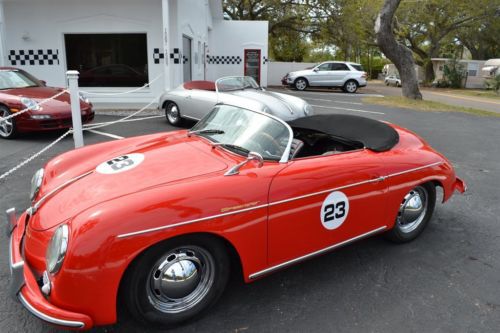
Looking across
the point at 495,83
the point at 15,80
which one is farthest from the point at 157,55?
the point at 495,83

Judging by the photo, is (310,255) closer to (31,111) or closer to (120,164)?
(120,164)

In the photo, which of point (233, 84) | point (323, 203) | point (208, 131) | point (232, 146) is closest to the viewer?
point (323, 203)

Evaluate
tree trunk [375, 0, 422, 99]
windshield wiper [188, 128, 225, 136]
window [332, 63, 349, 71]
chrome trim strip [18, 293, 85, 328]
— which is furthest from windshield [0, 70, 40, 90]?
window [332, 63, 349, 71]

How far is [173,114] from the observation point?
9281 millimetres

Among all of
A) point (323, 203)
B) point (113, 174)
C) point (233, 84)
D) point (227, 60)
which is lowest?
point (323, 203)

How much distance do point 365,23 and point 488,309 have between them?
2966cm

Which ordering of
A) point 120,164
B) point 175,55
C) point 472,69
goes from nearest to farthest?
point 120,164
point 175,55
point 472,69

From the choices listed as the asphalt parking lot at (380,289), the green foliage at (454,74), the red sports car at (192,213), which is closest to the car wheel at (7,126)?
the asphalt parking lot at (380,289)

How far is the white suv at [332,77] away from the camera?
69.6ft

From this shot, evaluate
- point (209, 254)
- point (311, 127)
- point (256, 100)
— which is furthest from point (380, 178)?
point (256, 100)

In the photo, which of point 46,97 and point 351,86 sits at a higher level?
point 46,97

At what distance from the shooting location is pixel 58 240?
217 centimetres

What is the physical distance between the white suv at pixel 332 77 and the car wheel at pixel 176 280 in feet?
65.0

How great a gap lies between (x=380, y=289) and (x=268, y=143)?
1.39 m
